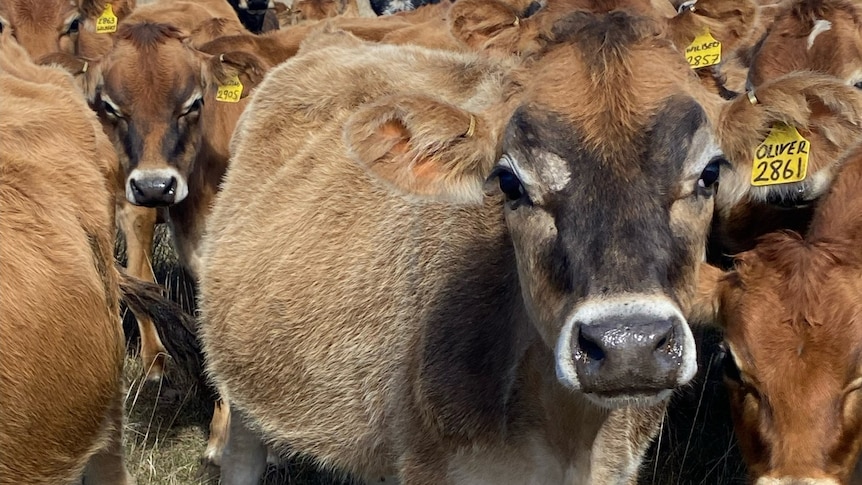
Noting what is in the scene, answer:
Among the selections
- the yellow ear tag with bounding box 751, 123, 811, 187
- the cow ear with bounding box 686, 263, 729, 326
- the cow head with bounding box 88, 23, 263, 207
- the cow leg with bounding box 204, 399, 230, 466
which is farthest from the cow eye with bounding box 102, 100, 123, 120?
the yellow ear tag with bounding box 751, 123, 811, 187

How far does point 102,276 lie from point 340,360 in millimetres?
939

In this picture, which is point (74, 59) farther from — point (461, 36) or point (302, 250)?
point (302, 250)

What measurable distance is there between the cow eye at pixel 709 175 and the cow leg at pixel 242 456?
2617 mm

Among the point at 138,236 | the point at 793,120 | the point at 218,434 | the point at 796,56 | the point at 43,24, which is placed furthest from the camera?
the point at 43,24

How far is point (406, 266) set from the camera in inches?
150

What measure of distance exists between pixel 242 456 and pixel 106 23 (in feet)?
18.8

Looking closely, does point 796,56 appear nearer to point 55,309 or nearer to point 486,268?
point 486,268

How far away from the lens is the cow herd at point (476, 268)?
2.76 metres

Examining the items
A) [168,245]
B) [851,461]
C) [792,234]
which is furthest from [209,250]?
[168,245]

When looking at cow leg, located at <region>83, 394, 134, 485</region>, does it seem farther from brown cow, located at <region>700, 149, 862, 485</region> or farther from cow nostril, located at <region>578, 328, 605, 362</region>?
brown cow, located at <region>700, 149, 862, 485</region>

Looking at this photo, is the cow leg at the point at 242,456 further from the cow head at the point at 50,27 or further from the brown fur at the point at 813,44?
the cow head at the point at 50,27

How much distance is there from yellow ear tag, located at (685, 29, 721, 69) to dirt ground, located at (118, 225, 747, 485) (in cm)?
151

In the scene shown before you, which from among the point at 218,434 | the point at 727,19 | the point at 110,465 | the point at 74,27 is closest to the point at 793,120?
the point at 110,465

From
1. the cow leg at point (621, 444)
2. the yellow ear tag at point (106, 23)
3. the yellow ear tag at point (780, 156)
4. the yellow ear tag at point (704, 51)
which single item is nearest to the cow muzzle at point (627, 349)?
the cow leg at point (621, 444)
